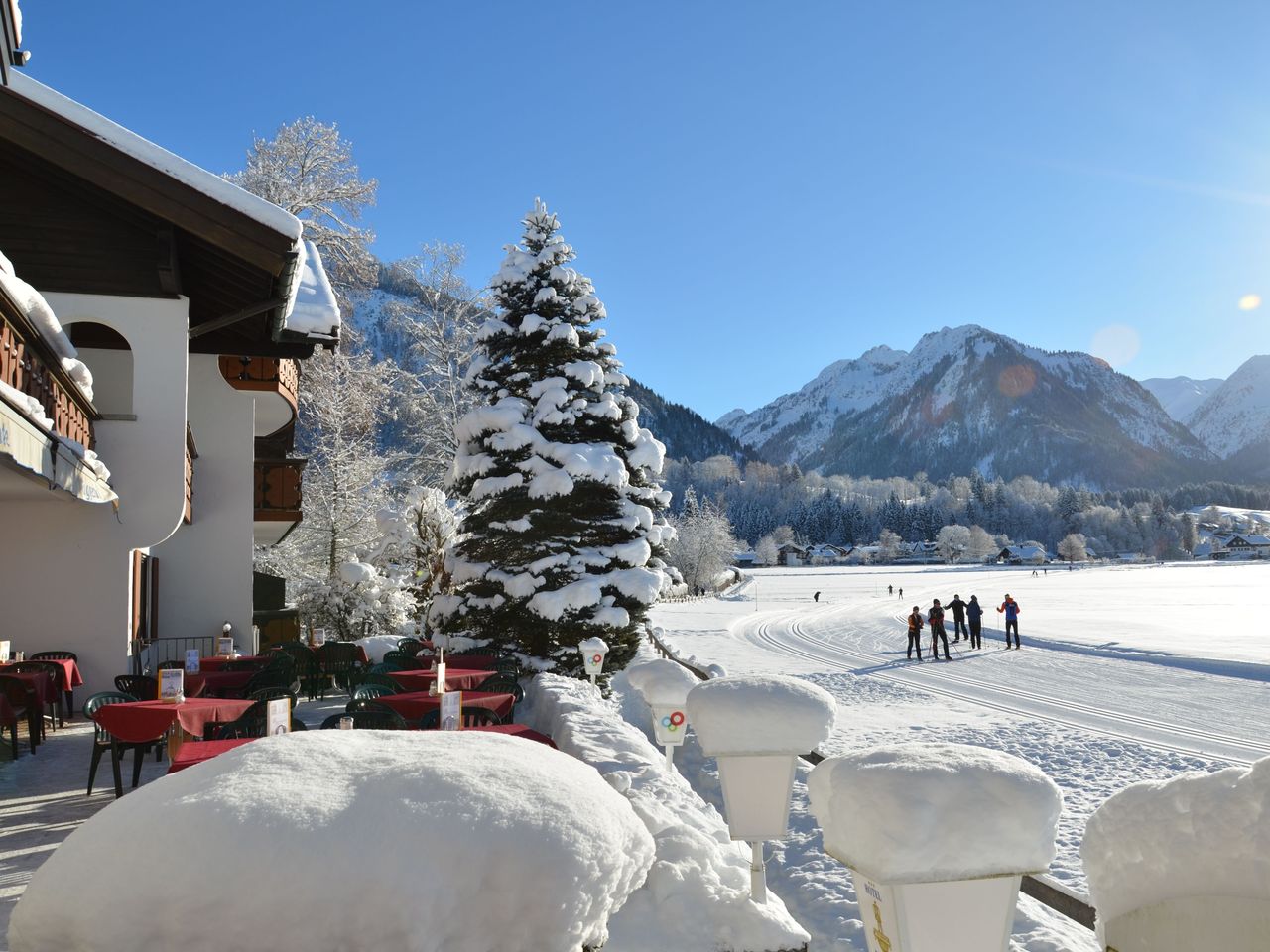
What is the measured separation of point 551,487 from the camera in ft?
49.8

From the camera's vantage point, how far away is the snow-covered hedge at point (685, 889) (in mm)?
4516

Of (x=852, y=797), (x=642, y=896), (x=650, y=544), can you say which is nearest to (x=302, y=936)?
(x=852, y=797)

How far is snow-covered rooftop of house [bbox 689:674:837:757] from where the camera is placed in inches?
179

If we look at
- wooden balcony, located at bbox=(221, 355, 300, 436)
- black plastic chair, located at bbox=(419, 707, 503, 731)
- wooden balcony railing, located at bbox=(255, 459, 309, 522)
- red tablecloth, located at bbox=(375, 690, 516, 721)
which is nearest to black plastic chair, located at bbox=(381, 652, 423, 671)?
red tablecloth, located at bbox=(375, 690, 516, 721)

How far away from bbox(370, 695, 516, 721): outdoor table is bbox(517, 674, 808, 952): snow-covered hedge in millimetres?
1214

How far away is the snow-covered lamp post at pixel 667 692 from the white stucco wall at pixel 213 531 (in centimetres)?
1061

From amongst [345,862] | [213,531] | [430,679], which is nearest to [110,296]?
[213,531]

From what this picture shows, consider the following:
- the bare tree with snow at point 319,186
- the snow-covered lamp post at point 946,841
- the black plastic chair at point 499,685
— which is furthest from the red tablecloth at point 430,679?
the bare tree with snow at point 319,186

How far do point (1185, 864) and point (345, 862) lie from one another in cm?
180

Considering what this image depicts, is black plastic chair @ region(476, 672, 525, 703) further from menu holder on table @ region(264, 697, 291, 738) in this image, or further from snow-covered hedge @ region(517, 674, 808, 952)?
menu holder on table @ region(264, 697, 291, 738)

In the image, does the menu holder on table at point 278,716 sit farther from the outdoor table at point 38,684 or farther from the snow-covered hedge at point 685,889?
the outdoor table at point 38,684

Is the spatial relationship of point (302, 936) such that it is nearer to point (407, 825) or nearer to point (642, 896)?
point (407, 825)

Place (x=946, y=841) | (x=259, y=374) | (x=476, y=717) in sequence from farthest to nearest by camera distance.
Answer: (x=259, y=374) → (x=476, y=717) → (x=946, y=841)

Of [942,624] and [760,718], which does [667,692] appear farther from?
[942,624]
